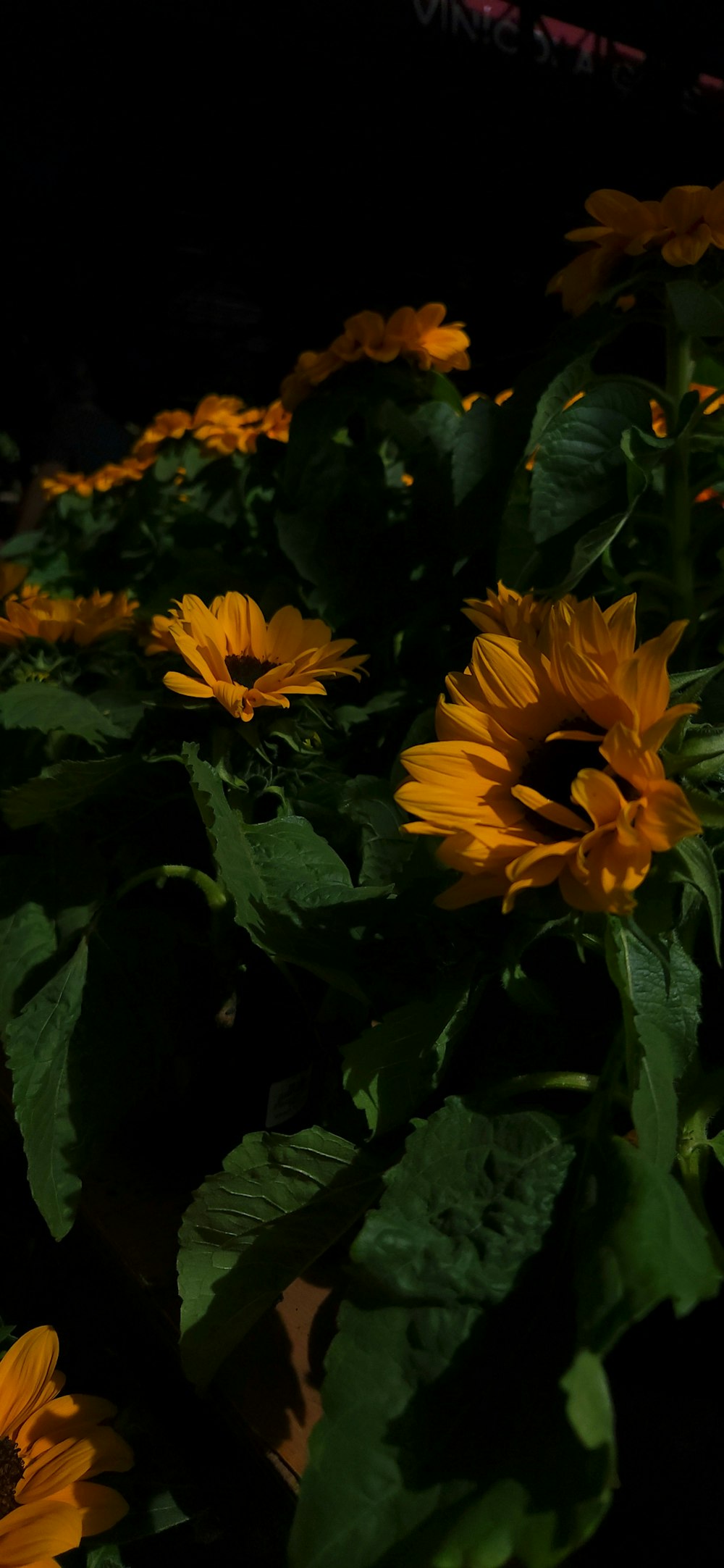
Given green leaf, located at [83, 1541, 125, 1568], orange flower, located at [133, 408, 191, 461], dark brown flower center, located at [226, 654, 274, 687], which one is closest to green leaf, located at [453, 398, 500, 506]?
dark brown flower center, located at [226, 654, 274, 687]

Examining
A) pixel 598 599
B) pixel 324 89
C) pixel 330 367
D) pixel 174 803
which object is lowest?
pixel 174 803

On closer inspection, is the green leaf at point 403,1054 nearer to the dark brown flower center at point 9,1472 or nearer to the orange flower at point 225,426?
the dark brown flower center at point 9,1472

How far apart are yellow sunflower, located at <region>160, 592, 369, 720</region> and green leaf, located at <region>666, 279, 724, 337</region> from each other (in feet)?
0.81

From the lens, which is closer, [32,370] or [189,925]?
[189,925]

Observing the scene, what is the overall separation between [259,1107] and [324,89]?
4.13 ft

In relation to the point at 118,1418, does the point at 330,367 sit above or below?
above

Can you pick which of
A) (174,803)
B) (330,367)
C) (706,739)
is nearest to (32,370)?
(330,367)

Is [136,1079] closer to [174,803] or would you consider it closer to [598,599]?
[174,803]

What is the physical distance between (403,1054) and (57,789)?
0.28 metres

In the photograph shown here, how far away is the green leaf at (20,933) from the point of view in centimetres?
70

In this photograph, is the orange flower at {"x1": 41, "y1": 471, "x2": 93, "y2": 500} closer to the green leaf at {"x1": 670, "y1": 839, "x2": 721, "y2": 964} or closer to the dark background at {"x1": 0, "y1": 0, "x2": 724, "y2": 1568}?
the dark background at {"x1": 0, "y1": 0, "x2": 724, "y2": 1568}

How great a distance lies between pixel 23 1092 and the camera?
0.62 m

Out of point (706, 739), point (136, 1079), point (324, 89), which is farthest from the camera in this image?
point (324, 89)

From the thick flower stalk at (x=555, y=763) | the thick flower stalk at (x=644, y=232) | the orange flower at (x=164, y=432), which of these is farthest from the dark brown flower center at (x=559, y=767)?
the orange flower at (x=164, y=432)
